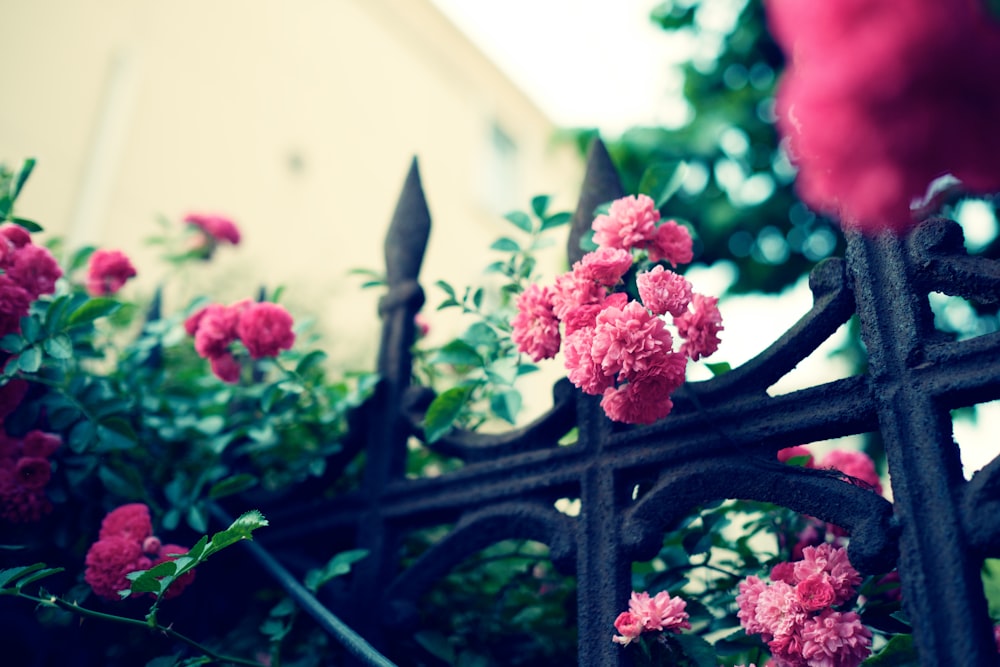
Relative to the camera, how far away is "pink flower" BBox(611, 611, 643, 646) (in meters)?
1.15

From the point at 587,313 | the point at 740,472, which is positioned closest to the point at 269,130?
the point at 587,313

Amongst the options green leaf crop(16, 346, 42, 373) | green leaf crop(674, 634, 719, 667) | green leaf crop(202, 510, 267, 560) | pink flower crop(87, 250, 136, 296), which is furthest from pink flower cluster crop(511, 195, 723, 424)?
pink flower crop(87, 250, 136, 296)

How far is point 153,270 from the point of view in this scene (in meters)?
4.27

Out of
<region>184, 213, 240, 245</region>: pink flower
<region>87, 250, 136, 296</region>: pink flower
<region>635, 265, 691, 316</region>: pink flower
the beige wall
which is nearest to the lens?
<region>635, 265, 691, 316</region>: pink flower

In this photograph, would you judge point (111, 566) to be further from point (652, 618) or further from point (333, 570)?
point (652, 618)

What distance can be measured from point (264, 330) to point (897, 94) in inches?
59.2

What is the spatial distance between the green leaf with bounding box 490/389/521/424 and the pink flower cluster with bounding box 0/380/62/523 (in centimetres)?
105

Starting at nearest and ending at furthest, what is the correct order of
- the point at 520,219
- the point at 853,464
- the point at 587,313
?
1. the point at 587,313
2. the point at 853,464
3. the point at 520,219

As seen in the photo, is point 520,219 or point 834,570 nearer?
point 834,570

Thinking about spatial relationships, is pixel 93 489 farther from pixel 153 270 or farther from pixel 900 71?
pixel 153 270

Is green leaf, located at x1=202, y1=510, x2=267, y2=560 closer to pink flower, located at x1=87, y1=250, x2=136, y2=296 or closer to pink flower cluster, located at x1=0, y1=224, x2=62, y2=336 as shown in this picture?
pink flower cluster, located at x1=0, y1=224, x2=62, y2=336

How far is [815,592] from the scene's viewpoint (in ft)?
3.57

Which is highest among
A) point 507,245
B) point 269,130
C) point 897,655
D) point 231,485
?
point 269,130

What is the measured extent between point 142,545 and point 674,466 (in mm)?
1156
